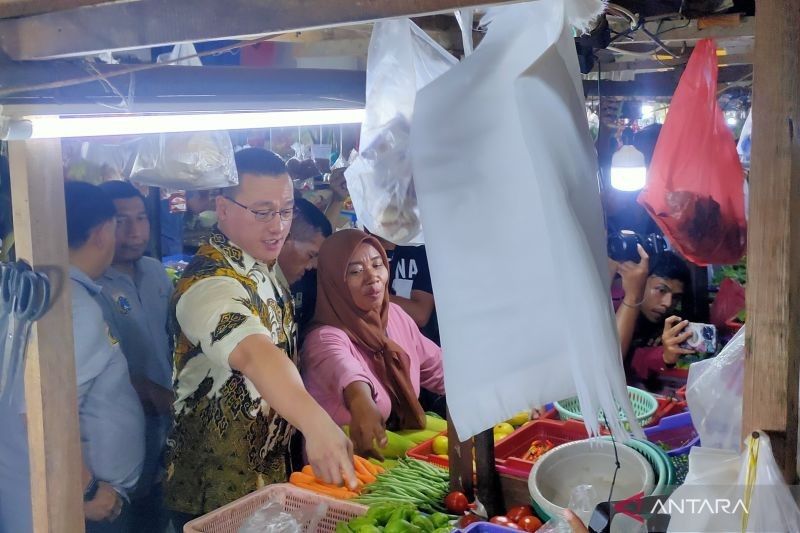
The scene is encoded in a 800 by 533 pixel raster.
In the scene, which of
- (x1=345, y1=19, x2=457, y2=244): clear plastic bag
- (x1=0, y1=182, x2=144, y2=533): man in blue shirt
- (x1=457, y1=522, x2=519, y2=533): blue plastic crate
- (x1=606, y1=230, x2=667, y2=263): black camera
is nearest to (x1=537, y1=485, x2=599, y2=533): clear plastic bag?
(x1=457, y1=522, x2=519, y2=533): blue plastic crate

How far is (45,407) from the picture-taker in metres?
2.11

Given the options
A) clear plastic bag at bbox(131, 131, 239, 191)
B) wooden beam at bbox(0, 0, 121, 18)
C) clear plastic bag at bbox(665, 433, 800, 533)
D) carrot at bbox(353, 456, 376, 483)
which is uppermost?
wooden beam at bbox(0, 0, 121, 18)

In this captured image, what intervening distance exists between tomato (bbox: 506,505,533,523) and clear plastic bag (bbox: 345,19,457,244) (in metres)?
1.17

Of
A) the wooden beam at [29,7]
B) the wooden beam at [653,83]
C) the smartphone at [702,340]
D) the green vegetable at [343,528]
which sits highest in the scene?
the wooden beam at [653,83]

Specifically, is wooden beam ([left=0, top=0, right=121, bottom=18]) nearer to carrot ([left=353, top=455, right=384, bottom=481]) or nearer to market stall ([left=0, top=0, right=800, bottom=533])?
market stall ([left=0, top=0, right=800, bottom=533])

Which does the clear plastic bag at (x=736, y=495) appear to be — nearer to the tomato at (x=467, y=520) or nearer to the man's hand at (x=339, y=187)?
the tomato at (x=467, y=520)

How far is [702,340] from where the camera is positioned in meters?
4.25

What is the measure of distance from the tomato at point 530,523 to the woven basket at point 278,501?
0.56 meters

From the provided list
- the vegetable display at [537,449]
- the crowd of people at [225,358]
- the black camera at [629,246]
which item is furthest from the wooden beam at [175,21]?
the black camera at [629,246]

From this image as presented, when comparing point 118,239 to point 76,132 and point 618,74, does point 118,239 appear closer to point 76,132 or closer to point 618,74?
point 76,132

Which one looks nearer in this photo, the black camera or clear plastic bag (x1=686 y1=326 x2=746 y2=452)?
clear plastic bag (x1=686 y1=326 x2=746 y2=452)

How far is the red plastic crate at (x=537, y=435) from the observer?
3.14 metres

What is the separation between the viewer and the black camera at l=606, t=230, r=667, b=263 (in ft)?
14.6

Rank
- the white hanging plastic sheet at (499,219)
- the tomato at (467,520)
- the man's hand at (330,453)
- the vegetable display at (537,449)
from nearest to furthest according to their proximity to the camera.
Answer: the white hanging plastic sheet at (499,219) → the tomato at (467,520) → the man's hand at (330,453) → the vegetable display at (537,449)
